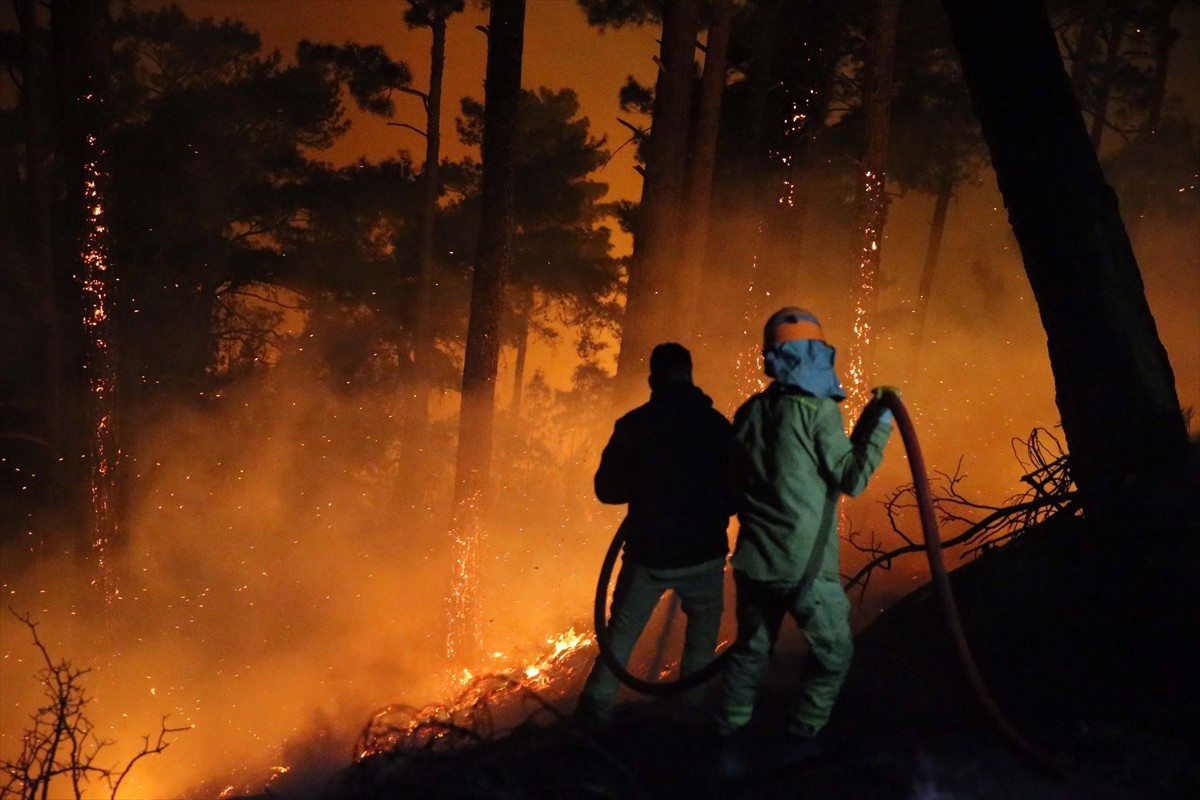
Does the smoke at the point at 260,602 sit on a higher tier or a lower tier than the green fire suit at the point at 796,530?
lower

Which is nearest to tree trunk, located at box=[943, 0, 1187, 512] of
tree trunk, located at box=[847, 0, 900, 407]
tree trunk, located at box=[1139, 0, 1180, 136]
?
tree trunk, located at box=[847, 0, 900, 407]

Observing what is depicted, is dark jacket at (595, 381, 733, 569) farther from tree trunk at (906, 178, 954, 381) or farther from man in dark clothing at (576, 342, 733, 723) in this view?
tree trunk at (906, 178, 954, 381)

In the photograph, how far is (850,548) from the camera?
1122 centimetres

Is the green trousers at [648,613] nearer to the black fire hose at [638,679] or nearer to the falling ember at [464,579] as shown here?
the black fire hose at [638,679]

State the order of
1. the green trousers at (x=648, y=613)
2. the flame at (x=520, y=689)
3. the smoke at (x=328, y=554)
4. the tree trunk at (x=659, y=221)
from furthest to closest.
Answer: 1. the tree trunk at (x=659, y=221)
2. the smoke at (x=328, y=554)
3. the flame at (x=520, y=689)
4. the green trousers at (x=648, y=613)

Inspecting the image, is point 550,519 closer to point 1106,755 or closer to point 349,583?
point 349,583

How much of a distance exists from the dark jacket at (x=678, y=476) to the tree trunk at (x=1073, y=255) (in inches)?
81.1

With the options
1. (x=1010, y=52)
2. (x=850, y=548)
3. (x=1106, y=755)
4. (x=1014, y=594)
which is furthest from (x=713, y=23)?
(x=1106, y=755)

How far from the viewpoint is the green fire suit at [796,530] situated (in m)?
3.99

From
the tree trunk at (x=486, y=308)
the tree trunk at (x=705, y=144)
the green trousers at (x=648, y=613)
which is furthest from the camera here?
the tree trunk at (x=705, y=144)

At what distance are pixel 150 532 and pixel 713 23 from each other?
1320 centimetres

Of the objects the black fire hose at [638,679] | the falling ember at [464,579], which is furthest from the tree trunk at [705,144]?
the black fire hose at [638,679]

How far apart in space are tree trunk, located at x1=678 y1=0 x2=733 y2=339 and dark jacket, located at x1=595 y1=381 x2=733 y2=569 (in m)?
7.87

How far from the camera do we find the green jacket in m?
3.97
